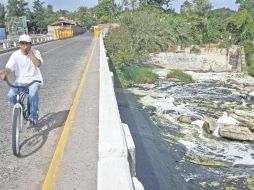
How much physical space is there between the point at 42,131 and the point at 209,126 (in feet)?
39.9

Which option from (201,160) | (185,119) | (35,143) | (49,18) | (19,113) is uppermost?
(49,18)

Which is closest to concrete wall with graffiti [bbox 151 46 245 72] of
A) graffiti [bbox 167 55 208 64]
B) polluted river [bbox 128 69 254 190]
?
graffiti [bbox 167 55 208 64]

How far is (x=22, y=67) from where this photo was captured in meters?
6.02

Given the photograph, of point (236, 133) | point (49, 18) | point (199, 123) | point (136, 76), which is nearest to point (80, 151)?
point (236, 133)

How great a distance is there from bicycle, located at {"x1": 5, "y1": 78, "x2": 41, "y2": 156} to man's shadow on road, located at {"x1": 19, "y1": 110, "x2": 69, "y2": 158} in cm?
22

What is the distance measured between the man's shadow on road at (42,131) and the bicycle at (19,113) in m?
0.22

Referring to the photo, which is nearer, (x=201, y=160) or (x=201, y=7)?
(x=201, y=160)

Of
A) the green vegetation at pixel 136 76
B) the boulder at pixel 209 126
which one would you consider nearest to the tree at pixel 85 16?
the green vegetation at pixel 136 76

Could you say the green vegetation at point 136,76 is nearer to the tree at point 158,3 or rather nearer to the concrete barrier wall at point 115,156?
the concrete barrier wall at point 115,156

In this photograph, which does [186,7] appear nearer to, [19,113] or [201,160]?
[201,160]

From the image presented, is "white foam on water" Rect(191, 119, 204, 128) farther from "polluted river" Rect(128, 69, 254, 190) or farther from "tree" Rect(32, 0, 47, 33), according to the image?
"tree" Rect(32, 0, 47, 33)

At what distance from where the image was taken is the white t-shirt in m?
5.97

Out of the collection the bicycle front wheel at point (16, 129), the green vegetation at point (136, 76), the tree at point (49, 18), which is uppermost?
the tree at point (49, 18)

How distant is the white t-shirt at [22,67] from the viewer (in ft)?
19.6
